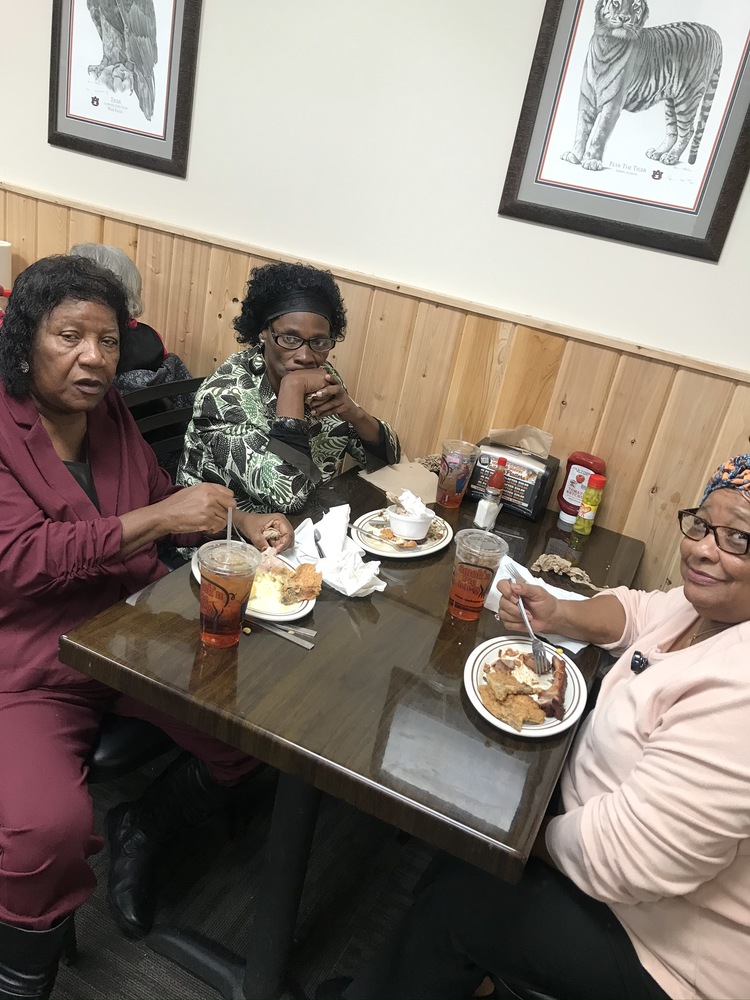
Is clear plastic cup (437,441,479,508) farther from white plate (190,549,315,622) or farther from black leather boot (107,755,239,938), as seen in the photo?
black leather boot (107,755,239,938)

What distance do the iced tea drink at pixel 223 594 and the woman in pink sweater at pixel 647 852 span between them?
0.52 meters

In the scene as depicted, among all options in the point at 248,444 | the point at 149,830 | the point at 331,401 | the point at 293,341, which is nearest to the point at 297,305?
the point at 293,341

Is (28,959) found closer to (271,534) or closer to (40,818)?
(40,818)

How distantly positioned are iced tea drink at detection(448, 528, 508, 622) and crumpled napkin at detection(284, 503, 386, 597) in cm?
15

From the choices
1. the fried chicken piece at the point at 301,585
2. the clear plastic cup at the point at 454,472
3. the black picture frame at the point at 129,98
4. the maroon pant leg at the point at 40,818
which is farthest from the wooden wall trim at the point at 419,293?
the maroon pant leg at the point at 40,818

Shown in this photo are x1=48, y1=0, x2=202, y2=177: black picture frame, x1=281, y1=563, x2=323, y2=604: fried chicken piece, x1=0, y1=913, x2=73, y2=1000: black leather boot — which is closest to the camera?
x1=0, y1=913, x2=73, y2=1000: black leather boot

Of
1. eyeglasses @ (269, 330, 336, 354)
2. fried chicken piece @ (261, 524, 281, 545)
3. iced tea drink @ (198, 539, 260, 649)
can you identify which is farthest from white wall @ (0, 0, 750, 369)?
iced tea drink @ (198, 539, 260, 649)

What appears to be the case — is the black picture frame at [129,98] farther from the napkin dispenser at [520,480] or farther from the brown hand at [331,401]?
the napkin dispenser at [520,480]

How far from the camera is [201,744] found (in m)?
1.45

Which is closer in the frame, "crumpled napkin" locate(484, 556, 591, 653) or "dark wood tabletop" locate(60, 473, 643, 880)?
"dark wood tabletop" locate(60, 473, 643, 880)

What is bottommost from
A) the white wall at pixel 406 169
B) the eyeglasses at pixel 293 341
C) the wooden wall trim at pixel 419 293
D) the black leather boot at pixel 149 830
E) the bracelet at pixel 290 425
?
the black leather boot at pixel 149 830

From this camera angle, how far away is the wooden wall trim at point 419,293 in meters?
1.89

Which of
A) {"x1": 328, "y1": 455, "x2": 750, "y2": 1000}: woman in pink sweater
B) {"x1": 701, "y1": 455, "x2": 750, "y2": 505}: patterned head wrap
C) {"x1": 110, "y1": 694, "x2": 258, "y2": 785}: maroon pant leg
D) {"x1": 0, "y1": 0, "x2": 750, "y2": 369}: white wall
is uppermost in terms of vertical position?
{"x1": 0, "y1": 0, "x2": 750, "y2": 369}: white wall

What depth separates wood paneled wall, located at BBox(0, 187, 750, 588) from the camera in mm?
1931
